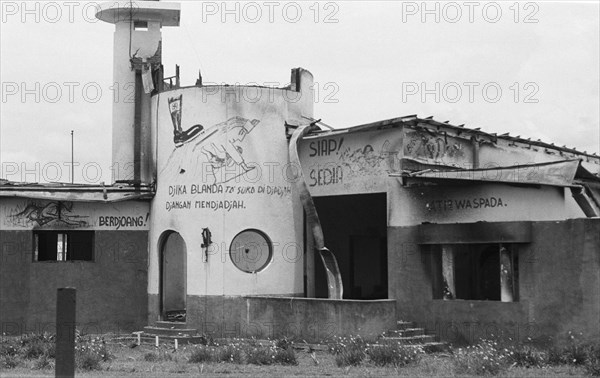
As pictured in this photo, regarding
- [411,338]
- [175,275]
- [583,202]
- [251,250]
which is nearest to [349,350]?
[411,338]

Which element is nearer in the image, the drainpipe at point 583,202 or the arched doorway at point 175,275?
the drainpipe at point 583,202

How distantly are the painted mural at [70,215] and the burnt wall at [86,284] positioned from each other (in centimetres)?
24

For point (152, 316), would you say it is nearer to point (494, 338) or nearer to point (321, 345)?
point (321, 345)

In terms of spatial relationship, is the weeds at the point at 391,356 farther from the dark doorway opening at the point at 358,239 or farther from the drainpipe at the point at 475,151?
the dark doorway opening at the point at 358,239

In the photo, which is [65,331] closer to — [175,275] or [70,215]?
[70,215]

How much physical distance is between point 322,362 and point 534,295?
476cm

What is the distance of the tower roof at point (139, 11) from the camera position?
2662cm

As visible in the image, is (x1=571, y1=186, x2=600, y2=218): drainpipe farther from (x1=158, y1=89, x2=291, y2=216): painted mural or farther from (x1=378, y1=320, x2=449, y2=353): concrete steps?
(x1=158, y1=89, x2=291, y2=216): painted mural

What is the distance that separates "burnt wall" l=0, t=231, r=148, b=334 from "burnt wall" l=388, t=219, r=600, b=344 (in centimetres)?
775

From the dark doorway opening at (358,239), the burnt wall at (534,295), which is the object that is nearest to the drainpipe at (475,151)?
the dark doorway opening at (358,239)

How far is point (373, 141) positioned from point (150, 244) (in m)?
7.02

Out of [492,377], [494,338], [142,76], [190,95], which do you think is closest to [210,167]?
[190,95]

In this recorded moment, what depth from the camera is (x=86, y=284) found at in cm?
2431

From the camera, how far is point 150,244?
965 inches
